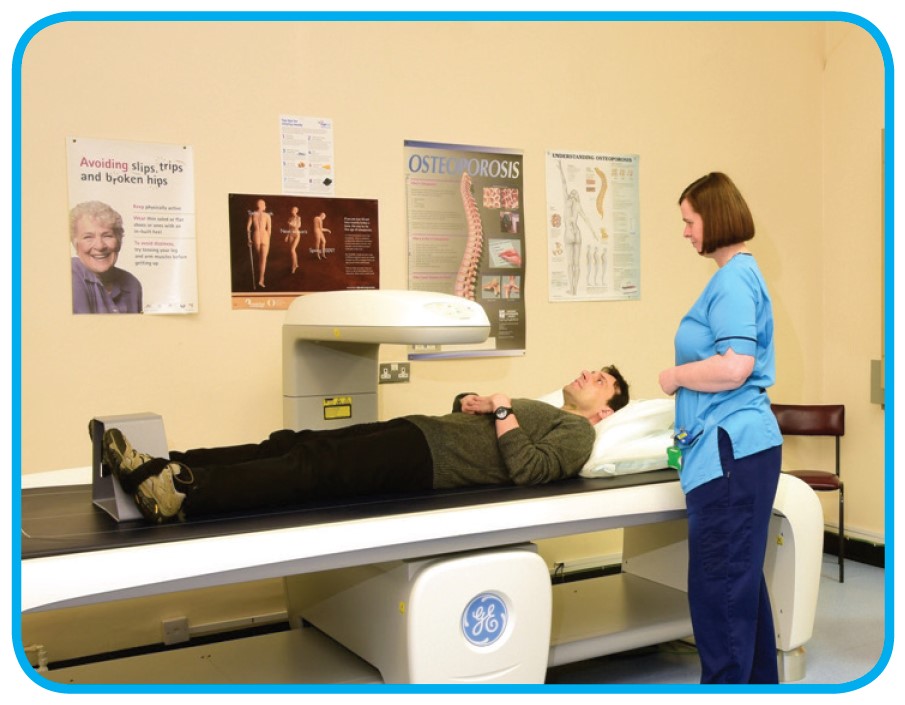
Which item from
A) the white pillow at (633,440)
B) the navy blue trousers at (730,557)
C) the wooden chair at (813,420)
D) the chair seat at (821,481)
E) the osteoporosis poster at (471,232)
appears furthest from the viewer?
the wooden chair at (813,420)

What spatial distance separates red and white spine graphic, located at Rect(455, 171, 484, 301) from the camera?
11.6 feet

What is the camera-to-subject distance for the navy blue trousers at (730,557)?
224cm

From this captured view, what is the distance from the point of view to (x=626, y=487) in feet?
8.09

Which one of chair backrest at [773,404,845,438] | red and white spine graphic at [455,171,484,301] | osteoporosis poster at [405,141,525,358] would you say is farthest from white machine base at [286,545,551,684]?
chair backrest at [773,404,845,438]

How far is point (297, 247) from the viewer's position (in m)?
3.20

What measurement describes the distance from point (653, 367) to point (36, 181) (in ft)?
8.40

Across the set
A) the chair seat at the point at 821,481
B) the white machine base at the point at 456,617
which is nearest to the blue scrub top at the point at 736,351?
the white machine base at the point at 456,617

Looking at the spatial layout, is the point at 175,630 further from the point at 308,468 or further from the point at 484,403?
the point at 484,403

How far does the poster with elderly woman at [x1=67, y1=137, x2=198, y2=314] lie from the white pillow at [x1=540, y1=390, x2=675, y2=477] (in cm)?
143

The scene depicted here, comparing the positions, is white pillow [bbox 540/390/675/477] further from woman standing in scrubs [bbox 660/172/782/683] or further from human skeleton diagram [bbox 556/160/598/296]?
human skeleton diagram [bbox 556/160/598/296]

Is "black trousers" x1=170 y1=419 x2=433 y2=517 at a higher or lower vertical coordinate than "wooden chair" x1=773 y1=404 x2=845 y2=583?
higher

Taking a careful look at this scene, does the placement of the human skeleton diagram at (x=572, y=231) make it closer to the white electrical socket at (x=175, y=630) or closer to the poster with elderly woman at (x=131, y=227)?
the poster with elderly woman at (x=131, y=227)

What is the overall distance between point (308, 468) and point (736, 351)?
3.60 feet

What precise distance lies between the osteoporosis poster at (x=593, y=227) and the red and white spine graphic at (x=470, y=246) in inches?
12.9
